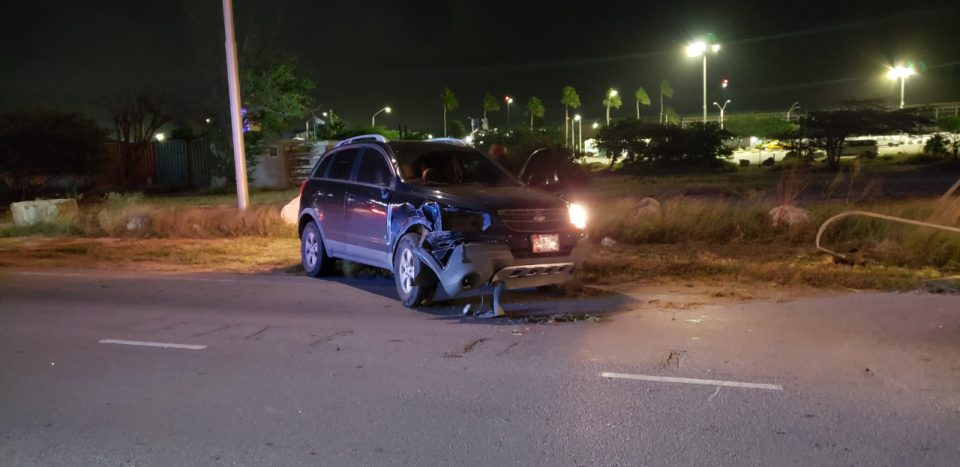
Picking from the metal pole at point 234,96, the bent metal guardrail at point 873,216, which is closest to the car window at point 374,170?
the bent metal guardrail at point 873,216

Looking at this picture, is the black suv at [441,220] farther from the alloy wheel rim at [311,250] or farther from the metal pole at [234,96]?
the metal pole at [234,96]

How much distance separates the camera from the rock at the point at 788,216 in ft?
39.4

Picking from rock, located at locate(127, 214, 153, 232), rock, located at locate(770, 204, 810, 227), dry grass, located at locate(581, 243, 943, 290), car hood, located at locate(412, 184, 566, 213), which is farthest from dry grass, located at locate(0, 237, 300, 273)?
rock, located at locate(770, 204, 810, 227)

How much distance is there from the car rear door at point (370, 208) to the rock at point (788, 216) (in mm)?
6637

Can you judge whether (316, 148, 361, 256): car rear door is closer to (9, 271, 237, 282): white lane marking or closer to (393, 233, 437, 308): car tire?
(393, 233, 437, 308): car tire

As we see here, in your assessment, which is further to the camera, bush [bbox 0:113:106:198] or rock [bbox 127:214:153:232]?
bush [bbox 0:113:106:198]

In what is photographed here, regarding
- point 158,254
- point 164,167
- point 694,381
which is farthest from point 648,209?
point 164,167

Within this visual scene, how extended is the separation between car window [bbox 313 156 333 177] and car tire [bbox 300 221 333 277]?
671 millimetres

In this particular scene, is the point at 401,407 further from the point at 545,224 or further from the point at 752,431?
the point at 545,224

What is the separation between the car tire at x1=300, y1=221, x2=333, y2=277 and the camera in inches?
409

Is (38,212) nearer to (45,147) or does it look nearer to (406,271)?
(45,147)

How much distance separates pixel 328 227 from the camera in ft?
32.9

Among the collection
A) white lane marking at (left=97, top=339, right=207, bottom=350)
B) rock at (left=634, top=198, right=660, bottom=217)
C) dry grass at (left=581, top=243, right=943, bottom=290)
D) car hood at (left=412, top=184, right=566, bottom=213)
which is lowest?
white lane marking at (left=97, top=339, right=207, bottom=350)

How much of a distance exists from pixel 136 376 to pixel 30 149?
2554cm
